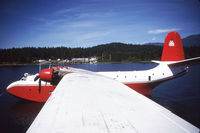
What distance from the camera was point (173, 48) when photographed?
9.58 m

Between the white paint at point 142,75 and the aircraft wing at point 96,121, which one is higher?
the aircraft wing at point 96,121

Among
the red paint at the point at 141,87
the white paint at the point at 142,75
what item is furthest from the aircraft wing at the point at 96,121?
the red paint at the point at 141,87

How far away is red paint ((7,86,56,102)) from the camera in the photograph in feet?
28.8

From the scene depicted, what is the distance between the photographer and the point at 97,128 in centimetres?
116

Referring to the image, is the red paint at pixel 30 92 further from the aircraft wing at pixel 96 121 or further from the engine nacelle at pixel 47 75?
the aircraft wing at pixel 96 121

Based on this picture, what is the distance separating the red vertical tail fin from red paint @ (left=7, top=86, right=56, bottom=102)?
34.6ft

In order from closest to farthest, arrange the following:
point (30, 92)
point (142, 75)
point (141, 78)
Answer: point (30, 92) < point (141, 78) < point (142, 75)

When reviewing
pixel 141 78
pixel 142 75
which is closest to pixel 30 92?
pixel 141 78

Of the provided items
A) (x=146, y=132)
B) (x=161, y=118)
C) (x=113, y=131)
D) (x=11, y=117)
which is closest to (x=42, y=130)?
(x=113, y=131)

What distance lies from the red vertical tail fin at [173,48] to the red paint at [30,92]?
34.6 feet

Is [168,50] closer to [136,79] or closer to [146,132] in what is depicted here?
[136,79]

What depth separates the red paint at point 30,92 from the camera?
877cm

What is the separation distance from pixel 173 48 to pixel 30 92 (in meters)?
12.9

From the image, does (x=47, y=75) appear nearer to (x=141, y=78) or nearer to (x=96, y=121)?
(x=96, y=121)
